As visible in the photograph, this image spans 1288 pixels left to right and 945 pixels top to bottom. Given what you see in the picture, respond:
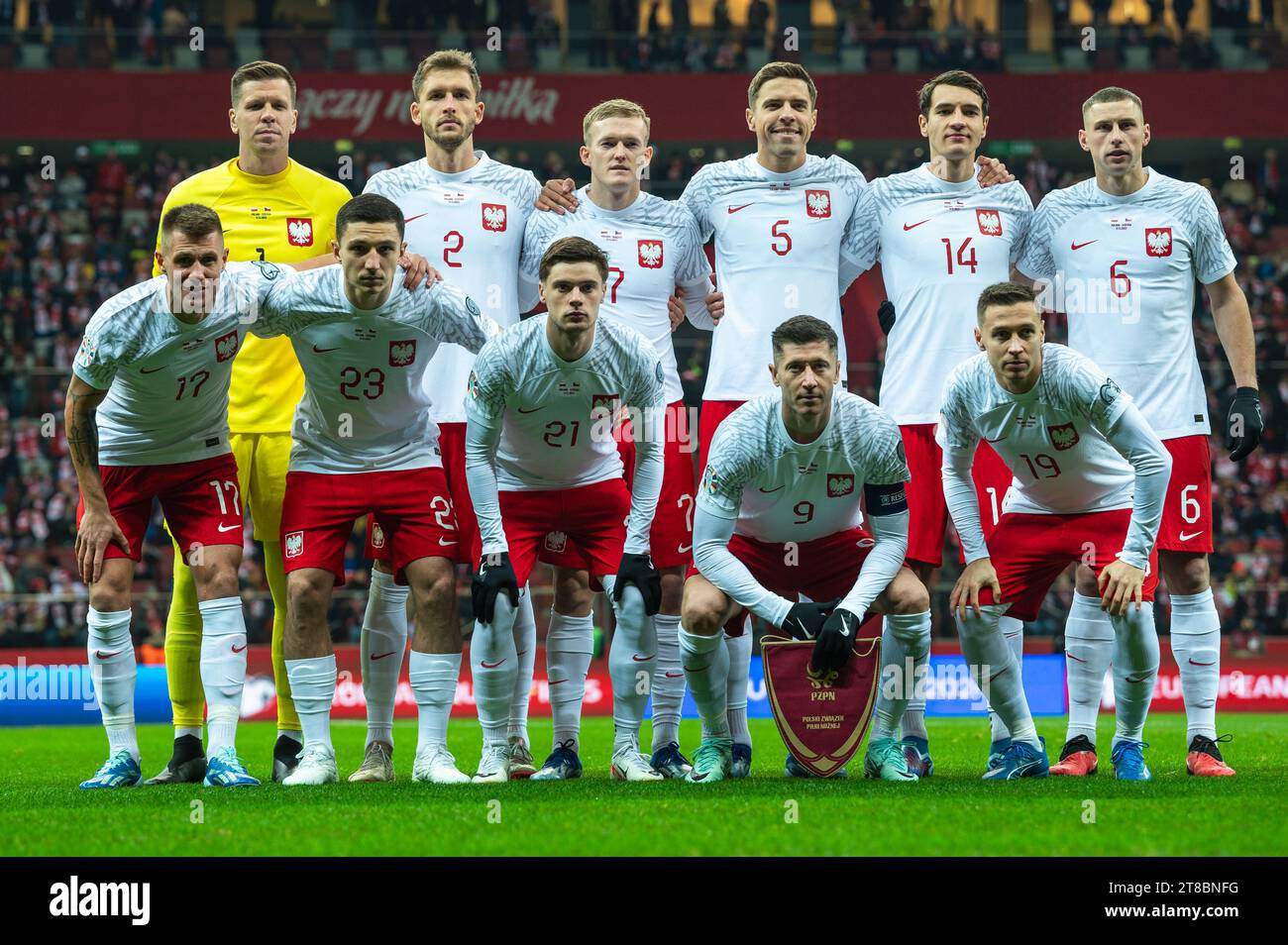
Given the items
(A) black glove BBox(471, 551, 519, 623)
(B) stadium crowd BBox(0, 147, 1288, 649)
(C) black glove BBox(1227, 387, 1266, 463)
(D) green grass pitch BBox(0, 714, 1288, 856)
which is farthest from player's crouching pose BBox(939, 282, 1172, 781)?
(B) stadium crowd BBox(0, 147, 1288, 649)

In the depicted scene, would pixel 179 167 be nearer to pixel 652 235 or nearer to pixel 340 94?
pixel 340 94

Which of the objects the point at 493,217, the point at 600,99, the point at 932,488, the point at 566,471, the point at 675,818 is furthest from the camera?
the point at 600,99

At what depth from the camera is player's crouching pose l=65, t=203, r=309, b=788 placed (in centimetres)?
639

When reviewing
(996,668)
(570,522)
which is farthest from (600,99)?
(996,668)

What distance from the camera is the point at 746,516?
676 centimetres

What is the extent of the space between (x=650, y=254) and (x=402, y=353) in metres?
1.42

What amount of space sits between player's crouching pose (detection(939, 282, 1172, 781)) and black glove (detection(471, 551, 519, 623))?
1917mm

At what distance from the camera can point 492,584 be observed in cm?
635

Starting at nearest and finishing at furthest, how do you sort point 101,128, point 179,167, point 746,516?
point 746,516 < point 101,128 < point 179,167

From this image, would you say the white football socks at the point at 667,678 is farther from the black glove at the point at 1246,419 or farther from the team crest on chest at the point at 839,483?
the black glove at the point at 1246,419

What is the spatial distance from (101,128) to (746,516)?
1855 centimetres

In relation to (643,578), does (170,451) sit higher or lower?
higher

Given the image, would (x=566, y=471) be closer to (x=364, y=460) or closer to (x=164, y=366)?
(x=364, y=460)

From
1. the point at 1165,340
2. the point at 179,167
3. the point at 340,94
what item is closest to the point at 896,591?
the point at 1165,340
